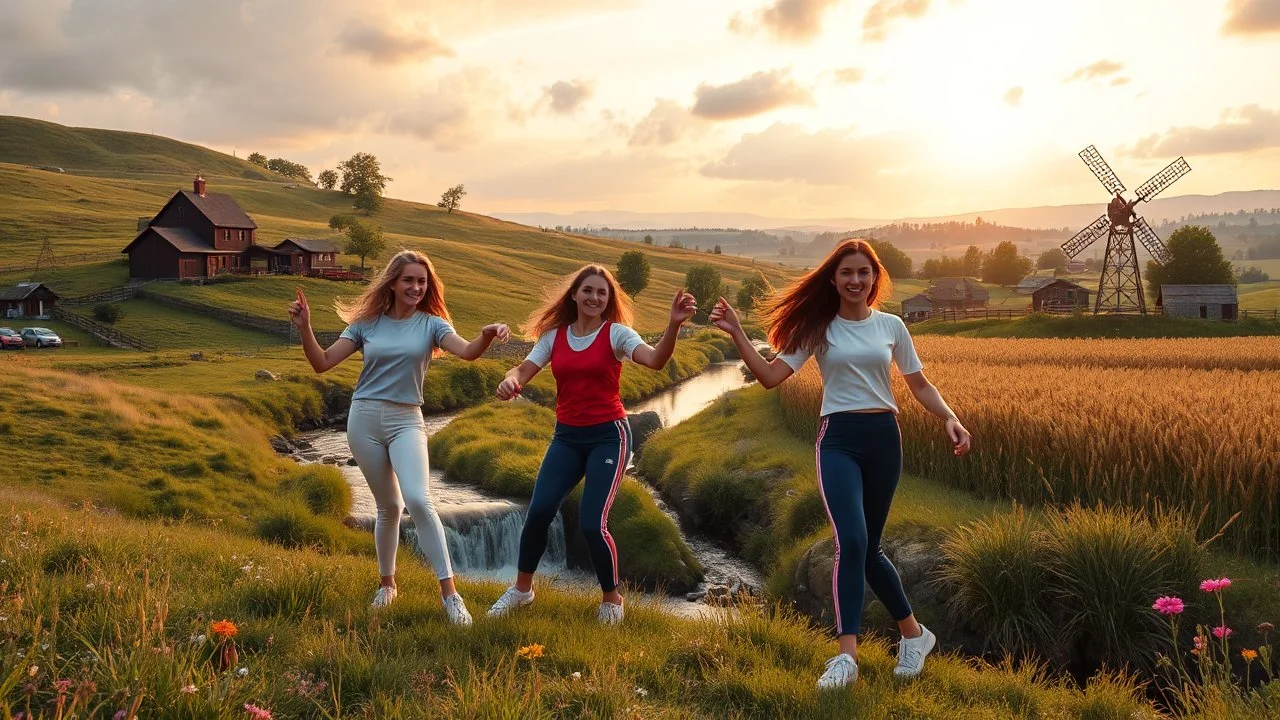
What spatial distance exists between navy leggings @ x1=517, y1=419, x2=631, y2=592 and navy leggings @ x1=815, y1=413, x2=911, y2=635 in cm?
168

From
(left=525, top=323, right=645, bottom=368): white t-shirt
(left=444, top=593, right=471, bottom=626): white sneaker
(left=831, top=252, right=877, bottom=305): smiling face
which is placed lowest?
(left=444, top=593, right=471, bottom=626): white sneaker

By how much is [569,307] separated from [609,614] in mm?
2684

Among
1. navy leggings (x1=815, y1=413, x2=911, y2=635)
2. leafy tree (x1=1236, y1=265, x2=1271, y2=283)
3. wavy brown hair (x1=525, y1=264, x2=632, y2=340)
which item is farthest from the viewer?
leafy tree (x1=1236, y1=265, x2=1271, y2=283)

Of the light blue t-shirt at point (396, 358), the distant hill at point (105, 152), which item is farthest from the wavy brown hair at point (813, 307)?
the distant hill at point (105, 152)

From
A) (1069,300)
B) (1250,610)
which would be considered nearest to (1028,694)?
(1250,610)

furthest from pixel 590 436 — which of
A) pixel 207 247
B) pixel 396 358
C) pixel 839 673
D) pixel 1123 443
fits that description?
pixel 207 247

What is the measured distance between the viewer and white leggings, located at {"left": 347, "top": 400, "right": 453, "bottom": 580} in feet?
22.8

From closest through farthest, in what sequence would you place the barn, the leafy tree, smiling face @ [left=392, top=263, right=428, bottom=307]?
smiling face @ [left=392, top=263, right=428, bottom=307]
the barn
the leafy tree

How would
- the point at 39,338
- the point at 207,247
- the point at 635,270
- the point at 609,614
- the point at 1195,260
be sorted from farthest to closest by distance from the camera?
the point at 635,270 < the point at 1195,260 < the point at 207,247 < the point at 39,338 < the point at 609,614

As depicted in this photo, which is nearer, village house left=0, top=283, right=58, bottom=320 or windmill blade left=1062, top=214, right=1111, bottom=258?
village house left=0, top=283, right=58, bottom=320

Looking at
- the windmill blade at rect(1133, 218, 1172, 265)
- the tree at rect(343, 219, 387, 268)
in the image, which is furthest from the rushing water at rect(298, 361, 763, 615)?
the tree at rect(343, 219, 387, 268)

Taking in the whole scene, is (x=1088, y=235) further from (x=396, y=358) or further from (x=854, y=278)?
(x=396, y=358)

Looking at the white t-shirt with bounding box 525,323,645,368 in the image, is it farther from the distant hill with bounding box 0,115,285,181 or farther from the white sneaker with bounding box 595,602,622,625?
the distant hill with bounding box 0,115,285,181

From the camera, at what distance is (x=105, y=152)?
538 ft
